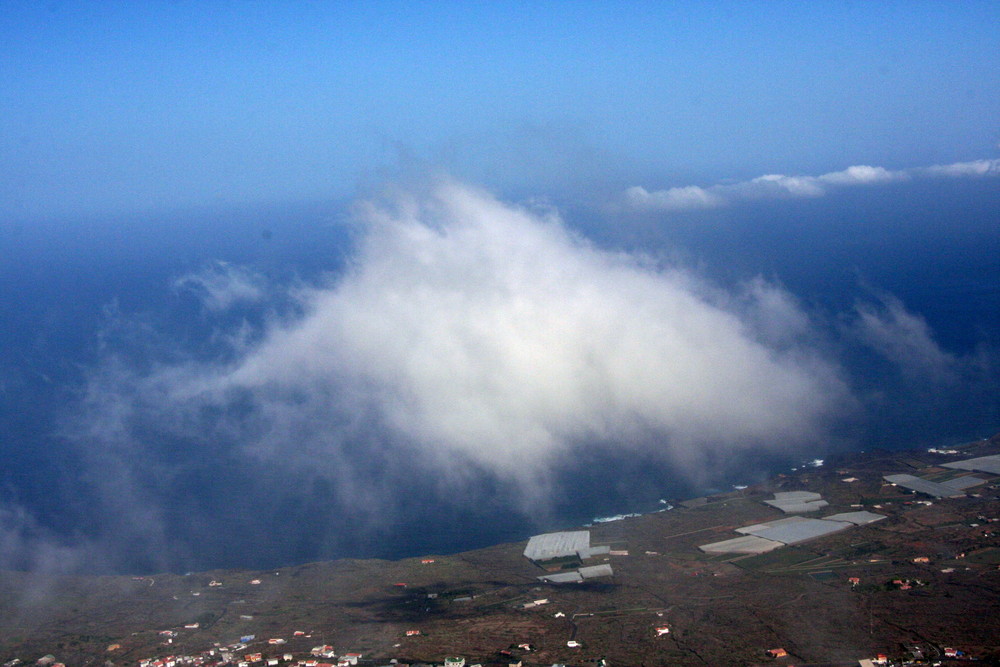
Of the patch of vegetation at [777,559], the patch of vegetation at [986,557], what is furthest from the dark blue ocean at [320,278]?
the patch of vegetation at [986,557]

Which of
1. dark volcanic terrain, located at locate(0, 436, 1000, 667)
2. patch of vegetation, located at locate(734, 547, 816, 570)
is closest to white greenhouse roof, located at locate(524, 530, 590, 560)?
dark volcanic terrain, located at locate(0, 436, 1000, 667)

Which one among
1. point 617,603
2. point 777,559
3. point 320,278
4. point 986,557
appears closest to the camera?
point 617,603

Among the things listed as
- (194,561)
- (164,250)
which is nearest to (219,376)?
(194,561)

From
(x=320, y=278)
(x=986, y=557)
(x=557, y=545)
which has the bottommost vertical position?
(x=986, y=557)

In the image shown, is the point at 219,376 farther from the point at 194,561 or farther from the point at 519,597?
the point at 519,597

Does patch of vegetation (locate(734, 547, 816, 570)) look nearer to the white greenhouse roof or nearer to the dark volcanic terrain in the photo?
the dark volcanic terrain

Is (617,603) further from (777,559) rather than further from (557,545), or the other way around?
(777,559)

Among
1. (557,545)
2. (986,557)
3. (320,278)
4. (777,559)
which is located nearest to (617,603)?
(557,545)
